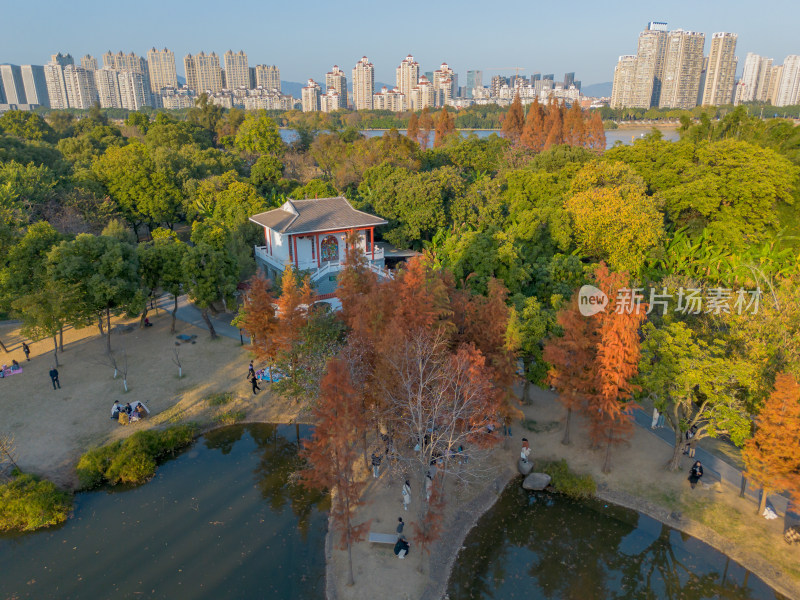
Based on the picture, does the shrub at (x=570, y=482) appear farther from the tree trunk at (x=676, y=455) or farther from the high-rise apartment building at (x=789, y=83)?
the high-rise apartment building at (x=789, y=83)

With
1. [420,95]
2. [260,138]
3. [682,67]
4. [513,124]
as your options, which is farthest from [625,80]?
[260,138]

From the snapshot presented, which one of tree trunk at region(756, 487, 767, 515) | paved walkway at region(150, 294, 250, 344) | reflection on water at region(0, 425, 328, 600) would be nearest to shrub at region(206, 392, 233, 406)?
reflection on water at region(0, 425, 328, 600)

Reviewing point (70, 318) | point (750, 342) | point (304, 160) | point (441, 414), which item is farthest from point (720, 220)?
point (304, 160)

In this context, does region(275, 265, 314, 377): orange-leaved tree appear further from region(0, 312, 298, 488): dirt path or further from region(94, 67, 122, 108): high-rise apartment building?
region(94, 67, 122, 108): high-rise apartment building

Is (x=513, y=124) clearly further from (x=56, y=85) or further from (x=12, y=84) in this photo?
(x=12, y=84)

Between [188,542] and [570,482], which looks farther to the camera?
[570,482]

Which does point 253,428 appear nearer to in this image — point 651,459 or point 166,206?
point 651,459

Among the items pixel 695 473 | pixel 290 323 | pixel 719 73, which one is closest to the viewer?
pixel 695 473
